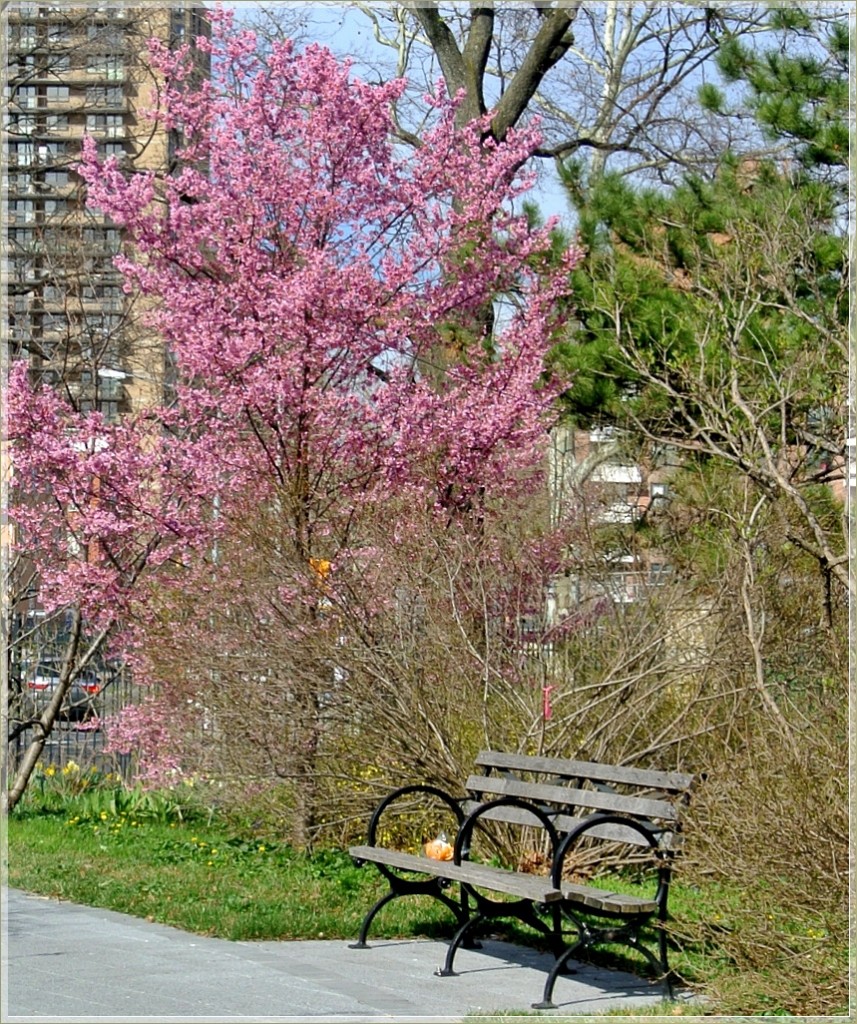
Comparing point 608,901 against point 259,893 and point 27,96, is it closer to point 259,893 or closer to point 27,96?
point 259,893

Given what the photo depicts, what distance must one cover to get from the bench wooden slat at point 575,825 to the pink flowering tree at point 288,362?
2.49 m

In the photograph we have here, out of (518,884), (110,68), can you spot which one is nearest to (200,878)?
(518,884)

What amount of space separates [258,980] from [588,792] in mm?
1660

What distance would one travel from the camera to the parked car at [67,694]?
12562 mm

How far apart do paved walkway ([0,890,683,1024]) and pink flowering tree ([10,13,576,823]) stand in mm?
2987

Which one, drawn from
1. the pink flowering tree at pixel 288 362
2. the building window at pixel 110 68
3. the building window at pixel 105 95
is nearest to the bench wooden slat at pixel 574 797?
the pink flowering tree at pixel 288 362

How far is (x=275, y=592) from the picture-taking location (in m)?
9.69

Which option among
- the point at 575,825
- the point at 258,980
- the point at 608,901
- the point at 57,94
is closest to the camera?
the point at 608,901

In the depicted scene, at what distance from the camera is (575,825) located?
7238mm

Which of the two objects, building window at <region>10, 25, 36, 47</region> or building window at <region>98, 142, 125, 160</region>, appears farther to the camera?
building window at <region>98, 142, 125, 160</region>

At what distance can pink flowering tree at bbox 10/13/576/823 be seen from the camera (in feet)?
34.1

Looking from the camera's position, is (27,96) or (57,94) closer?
(27,96)

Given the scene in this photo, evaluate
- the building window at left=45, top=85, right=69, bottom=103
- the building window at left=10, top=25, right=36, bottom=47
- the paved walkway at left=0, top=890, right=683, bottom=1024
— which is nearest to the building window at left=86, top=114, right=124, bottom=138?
the building window at left=45, top=85, right=69, bottom=103

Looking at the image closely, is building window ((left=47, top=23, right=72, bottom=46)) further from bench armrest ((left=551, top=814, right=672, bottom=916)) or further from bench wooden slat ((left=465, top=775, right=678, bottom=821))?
bench armrest ((left=551, top=814, right=672, bottom=916))
